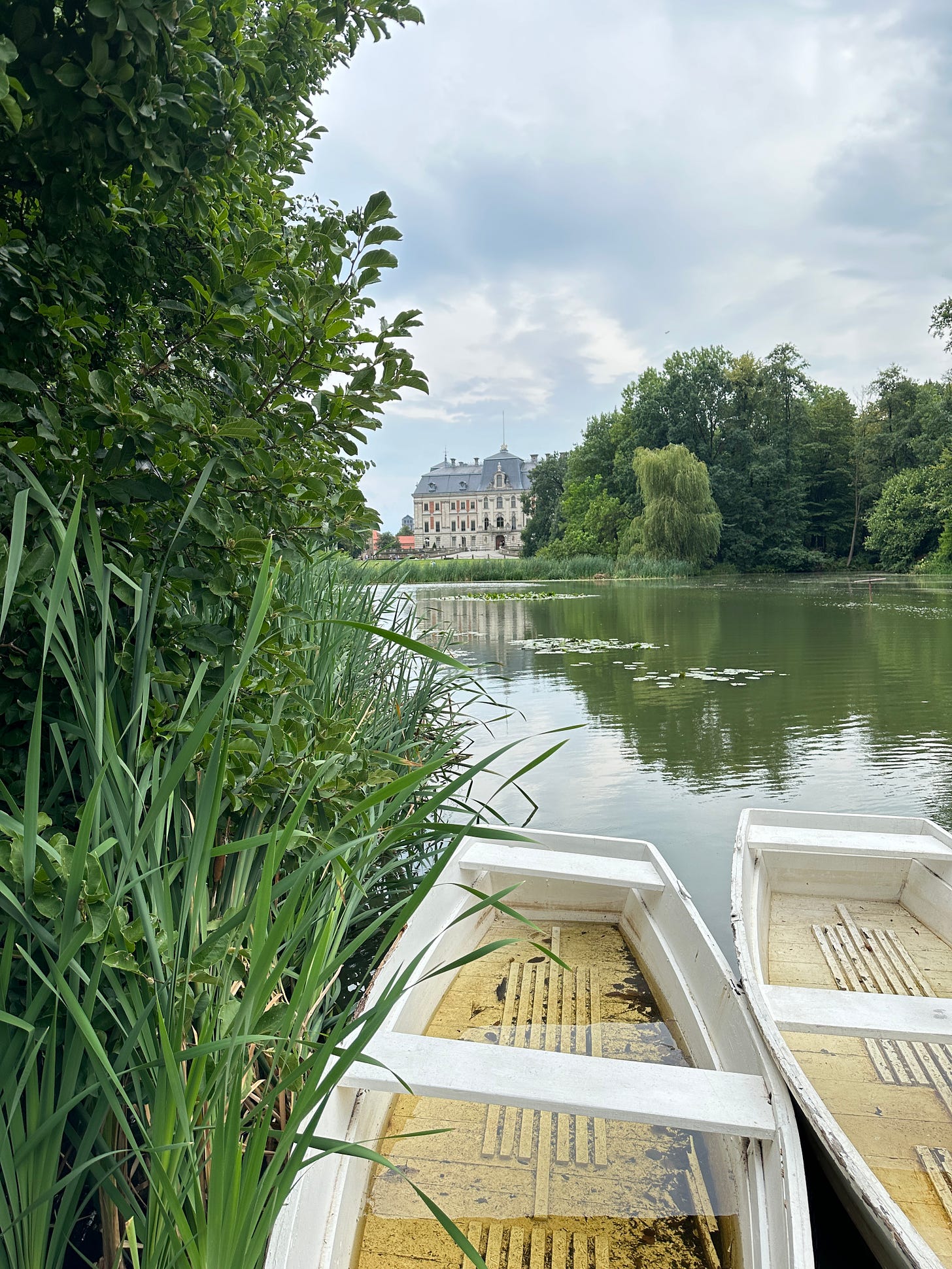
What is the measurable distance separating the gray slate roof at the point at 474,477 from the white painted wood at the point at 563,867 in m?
76.0

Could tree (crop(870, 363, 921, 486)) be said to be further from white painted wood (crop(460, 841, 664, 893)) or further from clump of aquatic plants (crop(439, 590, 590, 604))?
white painted wood (crop(460, 841, 664, 893))

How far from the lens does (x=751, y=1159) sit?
4.69ft

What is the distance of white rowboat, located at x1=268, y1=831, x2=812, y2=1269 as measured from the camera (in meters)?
1.36

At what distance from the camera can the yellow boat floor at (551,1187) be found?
1398mm

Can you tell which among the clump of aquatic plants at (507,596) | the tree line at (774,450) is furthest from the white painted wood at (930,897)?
the tree line at (774,450)

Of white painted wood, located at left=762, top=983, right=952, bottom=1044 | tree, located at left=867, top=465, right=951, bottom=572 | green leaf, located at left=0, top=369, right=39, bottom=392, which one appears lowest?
white painted wood, located at left=762, top=983, right=952, bottom=1044

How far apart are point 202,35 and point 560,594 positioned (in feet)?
73.8

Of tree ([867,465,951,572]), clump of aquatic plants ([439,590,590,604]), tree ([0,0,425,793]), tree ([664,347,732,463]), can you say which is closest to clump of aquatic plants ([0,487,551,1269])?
tree ([0,0,425,793])

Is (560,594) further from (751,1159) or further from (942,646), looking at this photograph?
(751,1159)

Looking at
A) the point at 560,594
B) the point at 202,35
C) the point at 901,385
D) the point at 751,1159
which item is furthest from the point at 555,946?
the point at 901,385

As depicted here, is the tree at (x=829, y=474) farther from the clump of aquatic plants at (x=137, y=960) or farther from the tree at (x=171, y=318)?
the clump of aquatic plants at (x=137, y=960)

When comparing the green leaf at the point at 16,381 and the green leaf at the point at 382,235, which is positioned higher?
the green leaf at the point at 382,235

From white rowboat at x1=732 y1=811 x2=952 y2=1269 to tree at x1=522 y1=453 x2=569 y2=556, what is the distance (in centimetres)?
4922

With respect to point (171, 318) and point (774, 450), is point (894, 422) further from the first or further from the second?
point (171, 318)
